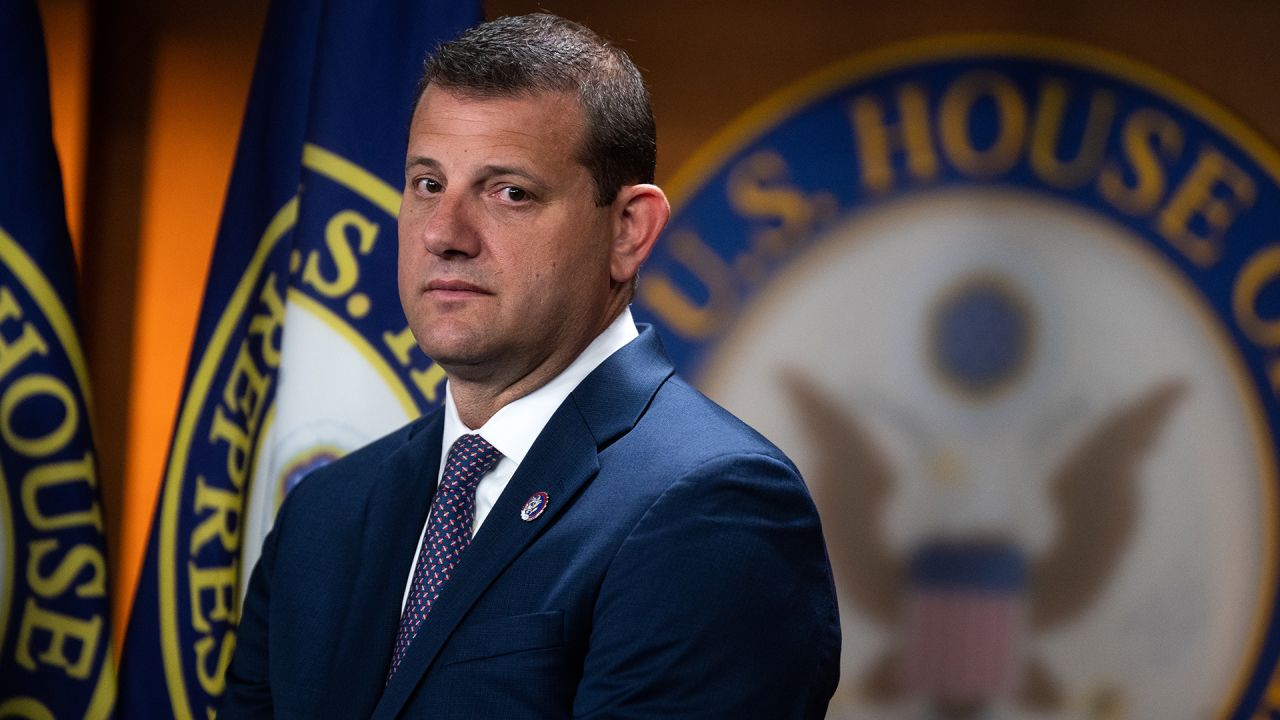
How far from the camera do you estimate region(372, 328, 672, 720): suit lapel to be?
1.24 m

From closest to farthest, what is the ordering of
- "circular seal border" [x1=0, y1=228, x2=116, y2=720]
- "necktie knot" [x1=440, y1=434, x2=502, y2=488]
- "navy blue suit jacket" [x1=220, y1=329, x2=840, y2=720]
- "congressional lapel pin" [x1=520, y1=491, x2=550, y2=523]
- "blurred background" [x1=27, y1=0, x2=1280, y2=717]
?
1. "navy blue suit jacket" [x1=220, y1=329, x2=840, y2=720]
2. "congressional lapel pin" [x1=520, y1=491, x2=550, y2=523]
3. "necktie knot" [x1=440, y1=434, x2=502, y2=488]
4. "circular seal border" [x1=0, y1=228, x2=116, y2=720]
5. "blurred background" [x1=27, y1=0, x2=1280, y2=717]

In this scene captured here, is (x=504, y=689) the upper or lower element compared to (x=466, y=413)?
lower

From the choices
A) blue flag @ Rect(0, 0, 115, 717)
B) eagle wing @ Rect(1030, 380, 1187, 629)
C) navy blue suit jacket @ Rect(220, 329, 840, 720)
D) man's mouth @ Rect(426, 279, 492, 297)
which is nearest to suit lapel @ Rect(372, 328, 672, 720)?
navy blue suit jacket @ Rect(220, 329, 840, 720)

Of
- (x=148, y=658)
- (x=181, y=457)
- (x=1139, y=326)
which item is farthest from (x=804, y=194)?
(x=148, y=658)

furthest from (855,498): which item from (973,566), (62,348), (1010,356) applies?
(62,348)

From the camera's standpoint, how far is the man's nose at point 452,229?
131 cm

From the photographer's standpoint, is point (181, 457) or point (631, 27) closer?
point (181, 457)

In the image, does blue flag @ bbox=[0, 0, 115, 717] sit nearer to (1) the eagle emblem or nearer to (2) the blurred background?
(2) the blurred background

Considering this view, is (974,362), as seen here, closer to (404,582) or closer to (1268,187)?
(1268,187)

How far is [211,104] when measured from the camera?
3.09 meters

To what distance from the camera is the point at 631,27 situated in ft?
10.3

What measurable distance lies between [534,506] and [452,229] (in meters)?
0.27

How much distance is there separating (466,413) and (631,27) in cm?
191

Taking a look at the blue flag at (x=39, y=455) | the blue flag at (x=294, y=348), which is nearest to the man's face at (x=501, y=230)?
the blue flag at (x=294, y=348)
